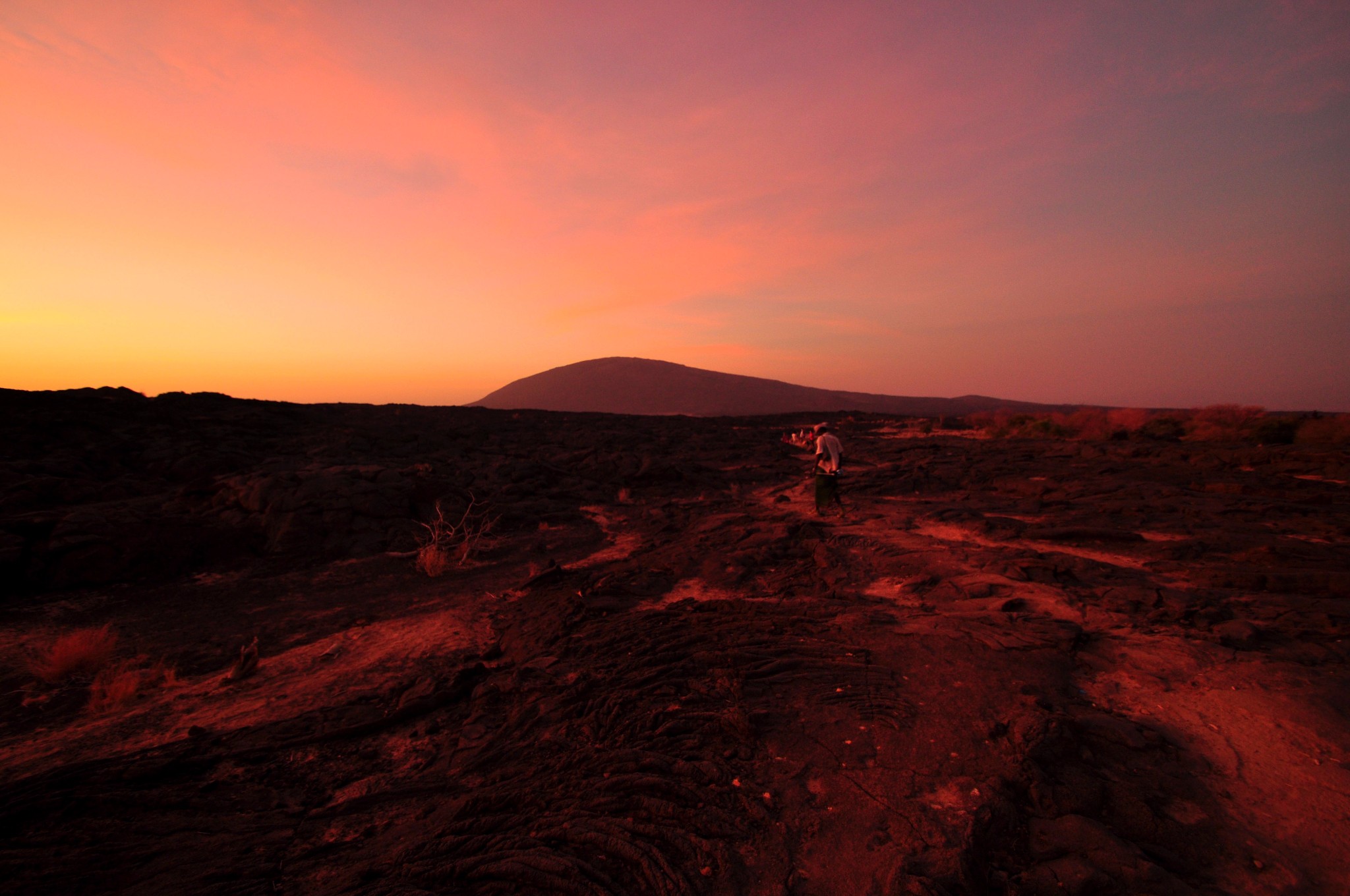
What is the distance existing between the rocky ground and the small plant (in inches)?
11.6

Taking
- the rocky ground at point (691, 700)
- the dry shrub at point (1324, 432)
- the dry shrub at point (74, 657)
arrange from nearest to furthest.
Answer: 1. the rocky ground at point (691, 700)
2. the dry shrub at point (74, 657)
3. the dry shrub at point (1324, 432)

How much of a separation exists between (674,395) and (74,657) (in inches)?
3997

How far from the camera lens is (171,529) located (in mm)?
10797

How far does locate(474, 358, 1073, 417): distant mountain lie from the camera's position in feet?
338

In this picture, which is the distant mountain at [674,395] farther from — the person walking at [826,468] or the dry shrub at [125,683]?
the dry shrub at [125,683]

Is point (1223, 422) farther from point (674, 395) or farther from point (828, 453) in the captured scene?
point (674, 395)

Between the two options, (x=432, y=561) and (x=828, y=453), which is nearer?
(x=432, y=561)

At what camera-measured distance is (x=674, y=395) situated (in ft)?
351

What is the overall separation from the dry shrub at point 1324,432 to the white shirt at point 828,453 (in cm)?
1704

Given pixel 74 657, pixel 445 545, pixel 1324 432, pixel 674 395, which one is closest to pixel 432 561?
pixel 445 545

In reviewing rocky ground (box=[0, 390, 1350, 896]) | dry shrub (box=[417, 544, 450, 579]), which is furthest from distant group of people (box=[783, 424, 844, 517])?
dry shrub (box=[417, 544, 450, 579])

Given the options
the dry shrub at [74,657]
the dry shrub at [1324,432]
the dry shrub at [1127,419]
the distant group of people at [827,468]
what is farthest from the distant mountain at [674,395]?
the dry shrub at [74,657]

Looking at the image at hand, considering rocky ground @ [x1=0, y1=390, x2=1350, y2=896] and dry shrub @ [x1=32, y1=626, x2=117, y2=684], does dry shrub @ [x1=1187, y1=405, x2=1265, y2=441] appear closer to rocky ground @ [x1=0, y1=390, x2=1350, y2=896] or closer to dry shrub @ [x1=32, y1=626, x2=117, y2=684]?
rocky ground @ [x1=0, y1=390, x2=1350, y2=896]

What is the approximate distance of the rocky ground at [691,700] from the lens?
336 cm
